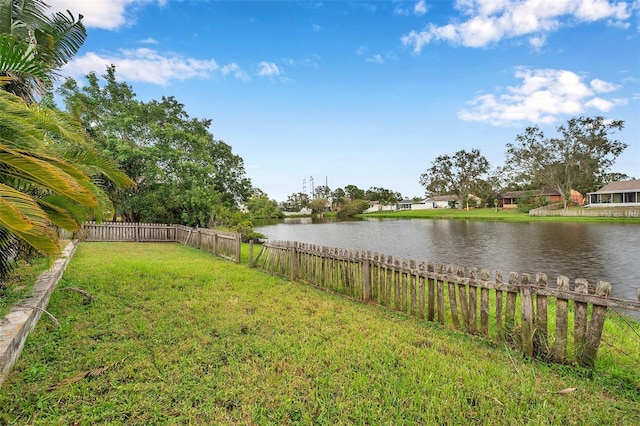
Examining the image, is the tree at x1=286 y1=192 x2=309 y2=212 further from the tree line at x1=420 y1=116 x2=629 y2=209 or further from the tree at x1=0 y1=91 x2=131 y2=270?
the tree at x1=0 y1=91 x2=131 y2=270

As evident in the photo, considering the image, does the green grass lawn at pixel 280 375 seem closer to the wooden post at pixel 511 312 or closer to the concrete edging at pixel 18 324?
the concrete edging at pixel 18 324

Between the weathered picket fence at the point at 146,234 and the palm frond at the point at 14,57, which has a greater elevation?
the palm frond at the point at 14,57

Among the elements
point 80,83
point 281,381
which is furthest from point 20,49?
point 80,83

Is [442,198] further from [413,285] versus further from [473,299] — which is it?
[473,299]

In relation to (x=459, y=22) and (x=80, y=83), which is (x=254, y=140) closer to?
(x=80, y=83)

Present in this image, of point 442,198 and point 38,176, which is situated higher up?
point 442,198

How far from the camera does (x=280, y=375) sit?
311 centimetres

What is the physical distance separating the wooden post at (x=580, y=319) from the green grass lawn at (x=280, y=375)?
26 cm

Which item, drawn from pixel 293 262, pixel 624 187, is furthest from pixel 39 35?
pixel 624 187

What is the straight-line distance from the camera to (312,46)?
1561 cm

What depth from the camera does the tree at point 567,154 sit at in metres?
45.2

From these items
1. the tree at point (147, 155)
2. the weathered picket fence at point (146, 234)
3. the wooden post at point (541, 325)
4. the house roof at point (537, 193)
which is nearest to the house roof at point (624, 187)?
the house roof at point (537, 193)

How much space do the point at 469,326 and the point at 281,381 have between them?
2847 mm

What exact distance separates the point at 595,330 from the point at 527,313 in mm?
620
